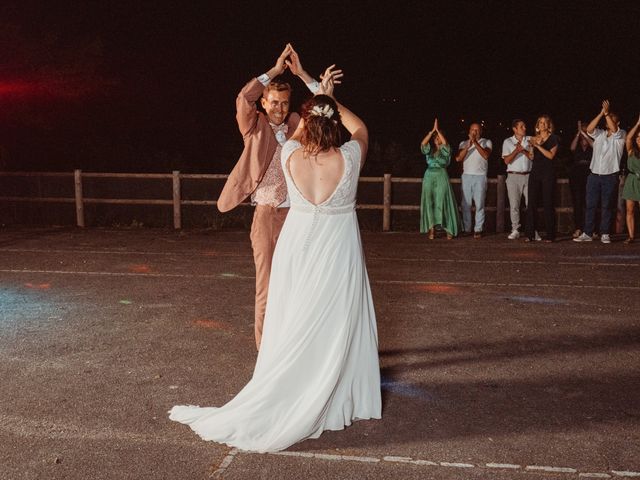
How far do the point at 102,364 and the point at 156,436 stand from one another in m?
1.85

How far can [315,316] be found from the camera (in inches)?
196

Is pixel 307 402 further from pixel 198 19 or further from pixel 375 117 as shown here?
pixel 375 117

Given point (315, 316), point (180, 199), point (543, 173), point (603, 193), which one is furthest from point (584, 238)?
point (315, 316)

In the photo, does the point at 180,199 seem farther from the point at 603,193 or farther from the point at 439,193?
the point at 603,193

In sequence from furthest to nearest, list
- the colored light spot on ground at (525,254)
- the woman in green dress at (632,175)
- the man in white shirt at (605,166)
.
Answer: the man in white shirt at (605,166) < the woman in green dress at (632,175) < the colored light spot on ground at (525,254)

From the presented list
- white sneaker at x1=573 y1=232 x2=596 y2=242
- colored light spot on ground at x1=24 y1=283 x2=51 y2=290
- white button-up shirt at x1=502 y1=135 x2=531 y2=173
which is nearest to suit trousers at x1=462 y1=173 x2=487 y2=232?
white button-up shirt at x1=502 y1=135 x2=531 y2=173

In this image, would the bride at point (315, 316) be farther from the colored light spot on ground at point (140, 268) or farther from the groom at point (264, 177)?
the colored light spot on ground at point (140, 268)

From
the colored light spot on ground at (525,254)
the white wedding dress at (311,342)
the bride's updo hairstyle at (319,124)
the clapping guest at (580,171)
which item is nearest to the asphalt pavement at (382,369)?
the white wedding dress at (311,342)

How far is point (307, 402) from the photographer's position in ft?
15.9

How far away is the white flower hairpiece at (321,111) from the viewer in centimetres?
489

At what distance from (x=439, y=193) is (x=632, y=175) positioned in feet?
11.7

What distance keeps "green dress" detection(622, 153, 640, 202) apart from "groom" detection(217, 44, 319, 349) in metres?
9.46

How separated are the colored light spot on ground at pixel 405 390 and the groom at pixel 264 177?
117 centimetres

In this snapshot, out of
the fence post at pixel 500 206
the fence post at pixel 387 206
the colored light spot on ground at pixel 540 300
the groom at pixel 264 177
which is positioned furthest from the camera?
the fence post at pixel 387 206
